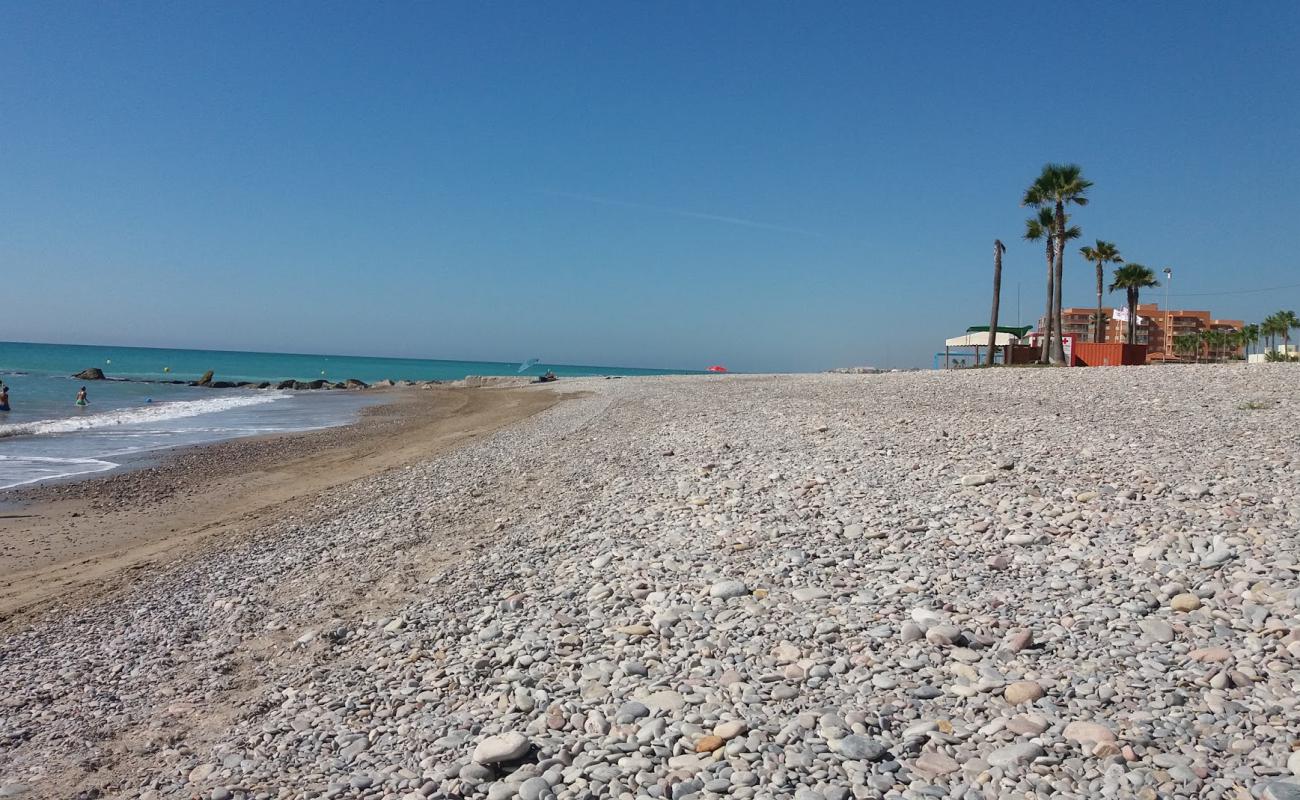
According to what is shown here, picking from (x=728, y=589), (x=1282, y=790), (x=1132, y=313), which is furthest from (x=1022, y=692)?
(x=1132, y=313)

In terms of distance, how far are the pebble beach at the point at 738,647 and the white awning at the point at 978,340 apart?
113 ft

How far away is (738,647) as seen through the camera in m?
4.81

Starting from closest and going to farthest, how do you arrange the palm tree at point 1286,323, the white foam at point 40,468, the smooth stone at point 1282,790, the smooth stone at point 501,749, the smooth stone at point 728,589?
1. the smooth stone at point 1282,790
2. the smooth stone at point 501,749
3. the smooth stone at point 728,589
4. the white foam at point 40,468
5. the palm tree at point 1286,323

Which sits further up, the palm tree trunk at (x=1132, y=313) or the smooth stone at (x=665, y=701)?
the palm tree trunk at (x=1132, y=313)

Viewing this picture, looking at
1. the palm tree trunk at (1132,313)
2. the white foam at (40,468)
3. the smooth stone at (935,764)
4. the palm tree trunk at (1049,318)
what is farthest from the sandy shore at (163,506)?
the palm tree trunk at (1132,313)

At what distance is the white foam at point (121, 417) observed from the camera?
23.4m

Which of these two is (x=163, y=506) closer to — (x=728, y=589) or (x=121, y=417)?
(x=728, y=589)

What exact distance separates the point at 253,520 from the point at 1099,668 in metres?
10.2

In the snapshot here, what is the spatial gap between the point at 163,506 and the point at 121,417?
20.3 meters

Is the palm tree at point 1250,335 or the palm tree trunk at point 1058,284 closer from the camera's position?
the palm tree trunk at point 1058,284

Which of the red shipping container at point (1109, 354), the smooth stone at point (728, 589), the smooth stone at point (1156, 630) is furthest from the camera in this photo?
the red shipping container at point (1109, 354)

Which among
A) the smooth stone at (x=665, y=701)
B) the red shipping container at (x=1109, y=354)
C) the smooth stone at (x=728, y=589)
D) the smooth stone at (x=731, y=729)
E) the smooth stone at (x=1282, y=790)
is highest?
the red shipping container at (x=1109, y=354)

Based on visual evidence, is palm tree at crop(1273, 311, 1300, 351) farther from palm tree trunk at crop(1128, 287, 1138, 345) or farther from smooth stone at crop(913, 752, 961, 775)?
smooth stone at crop(913, 752, 961, 775)

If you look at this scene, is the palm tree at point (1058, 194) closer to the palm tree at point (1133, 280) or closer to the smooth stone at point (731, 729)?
the palm tree at point (1133, 280)
